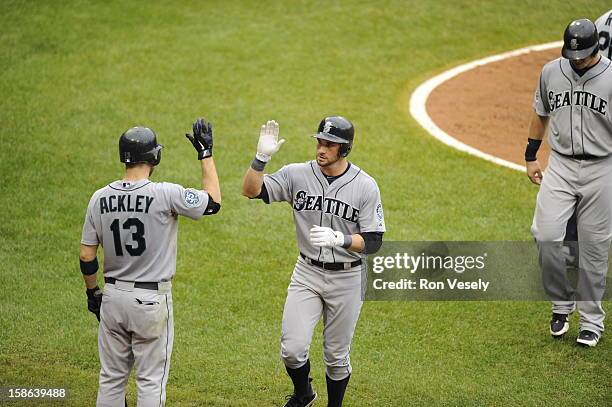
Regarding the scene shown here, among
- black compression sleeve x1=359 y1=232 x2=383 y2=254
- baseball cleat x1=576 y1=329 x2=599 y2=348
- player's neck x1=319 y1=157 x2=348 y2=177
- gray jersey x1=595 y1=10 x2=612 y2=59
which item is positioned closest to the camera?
black compression sleeve x1=359 y1=232 x2=383 y2=254

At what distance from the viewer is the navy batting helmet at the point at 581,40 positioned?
7465 mm

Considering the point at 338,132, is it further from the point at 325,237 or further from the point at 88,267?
the point at 88,267

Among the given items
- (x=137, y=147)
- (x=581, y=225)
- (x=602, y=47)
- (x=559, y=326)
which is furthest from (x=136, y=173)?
(x=602, y=47)

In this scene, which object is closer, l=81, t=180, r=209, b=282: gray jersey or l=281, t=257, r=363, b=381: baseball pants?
l=81, t=180, r=209, b=282: gray jersey

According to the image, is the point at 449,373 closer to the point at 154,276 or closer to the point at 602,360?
the point at 602,360

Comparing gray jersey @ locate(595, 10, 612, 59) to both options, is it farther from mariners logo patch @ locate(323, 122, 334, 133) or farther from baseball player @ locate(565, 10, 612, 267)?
mariners logo patch @ locate(323, 122, 334, 133)

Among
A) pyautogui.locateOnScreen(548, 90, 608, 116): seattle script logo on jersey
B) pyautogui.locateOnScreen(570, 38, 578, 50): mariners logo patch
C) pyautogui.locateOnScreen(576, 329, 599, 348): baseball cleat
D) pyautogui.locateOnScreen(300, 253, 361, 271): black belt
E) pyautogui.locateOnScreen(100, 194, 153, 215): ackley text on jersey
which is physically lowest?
pyautogui.locateOnScreen(576, 329, 599, 348): baseball cleat

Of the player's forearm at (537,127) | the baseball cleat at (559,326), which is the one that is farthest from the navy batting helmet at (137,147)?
the baseball cleat at (559,326)

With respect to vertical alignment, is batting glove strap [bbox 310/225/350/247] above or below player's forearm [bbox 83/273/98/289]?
above

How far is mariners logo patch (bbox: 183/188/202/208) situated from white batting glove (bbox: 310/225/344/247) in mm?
764

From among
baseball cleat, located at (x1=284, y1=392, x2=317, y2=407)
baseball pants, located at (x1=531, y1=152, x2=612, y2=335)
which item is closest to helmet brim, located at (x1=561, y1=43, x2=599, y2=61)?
baseball pants, located at (x1=531, y1=152, x2=612, y2=335)

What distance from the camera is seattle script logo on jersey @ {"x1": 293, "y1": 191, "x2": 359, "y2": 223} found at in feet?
21.3

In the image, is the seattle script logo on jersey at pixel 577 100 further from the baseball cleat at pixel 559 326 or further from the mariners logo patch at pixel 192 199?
the mariners logo patch at pixel 192 199

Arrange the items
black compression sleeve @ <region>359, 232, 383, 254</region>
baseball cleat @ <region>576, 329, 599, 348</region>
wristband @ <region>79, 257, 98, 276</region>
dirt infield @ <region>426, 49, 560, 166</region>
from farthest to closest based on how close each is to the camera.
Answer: dirt infield @ <region>426, 49, 560, 166</region> → baseball cleat @ <region>576, 329, 599, 348</region> → black compression sleeve @ <region>359, 232, 383, 254</region> → wristband @ <region>79, 257, 98, 276</region>
